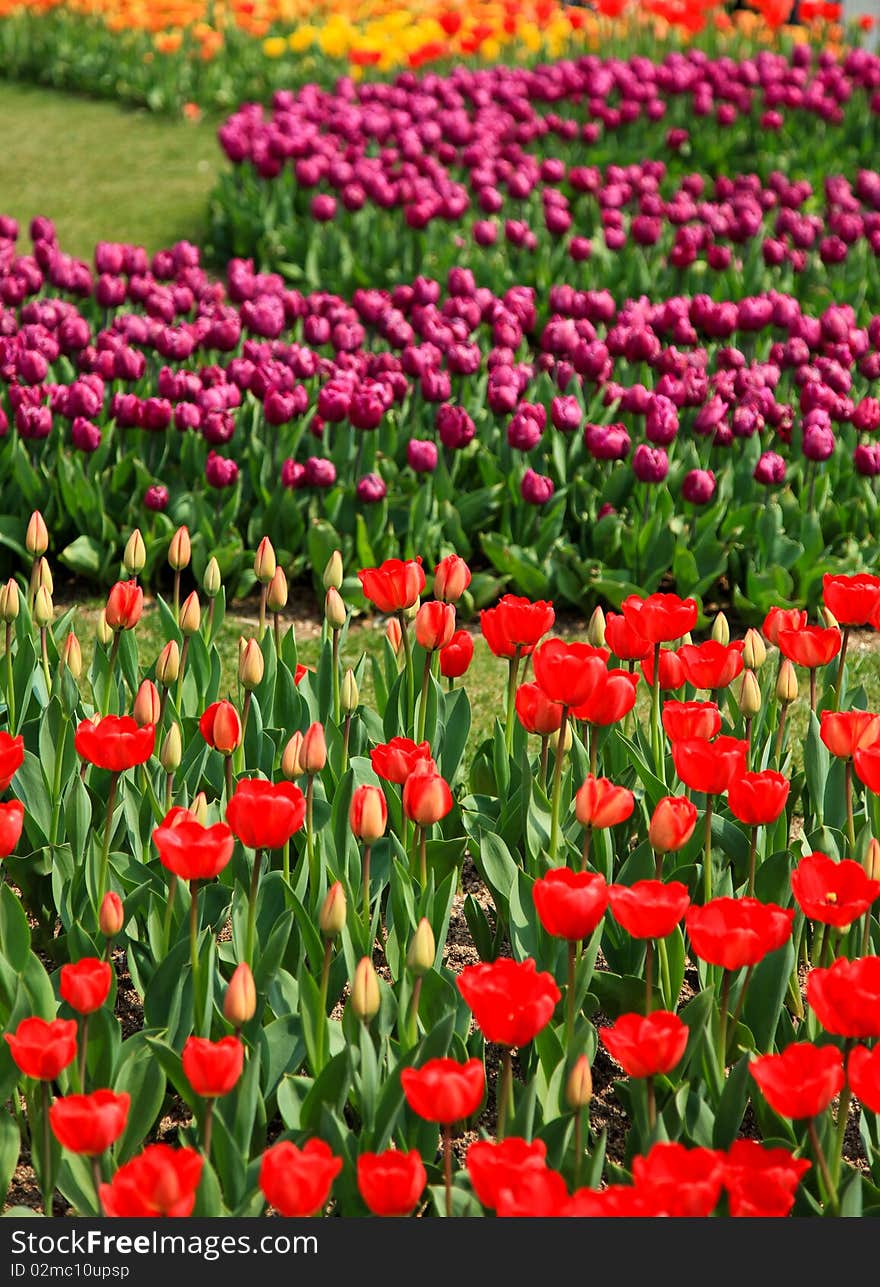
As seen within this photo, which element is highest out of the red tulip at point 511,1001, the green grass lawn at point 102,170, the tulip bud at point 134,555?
the red tulip at point 511,1001

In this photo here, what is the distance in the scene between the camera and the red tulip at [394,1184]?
6.53 feet

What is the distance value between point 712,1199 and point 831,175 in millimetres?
9581

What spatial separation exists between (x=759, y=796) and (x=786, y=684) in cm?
61

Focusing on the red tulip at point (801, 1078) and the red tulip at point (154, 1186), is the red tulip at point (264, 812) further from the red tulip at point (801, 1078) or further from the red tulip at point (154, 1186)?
the red tulip at point (801, 1078)

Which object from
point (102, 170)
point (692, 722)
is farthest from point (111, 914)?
point (102, 170)

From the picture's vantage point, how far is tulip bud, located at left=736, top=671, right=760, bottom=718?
10.6 feet

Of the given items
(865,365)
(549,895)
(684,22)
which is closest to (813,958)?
(549,895)

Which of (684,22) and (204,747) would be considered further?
(684,22)

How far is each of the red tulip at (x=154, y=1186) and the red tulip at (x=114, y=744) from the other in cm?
95

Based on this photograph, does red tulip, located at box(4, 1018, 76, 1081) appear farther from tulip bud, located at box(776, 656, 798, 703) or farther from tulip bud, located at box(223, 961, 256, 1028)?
tulip bud, located at box(776, 656, 798, 703)

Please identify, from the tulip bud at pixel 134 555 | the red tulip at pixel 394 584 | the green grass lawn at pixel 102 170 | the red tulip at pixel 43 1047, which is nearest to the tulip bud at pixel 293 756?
the red tulip at pixel 394 584

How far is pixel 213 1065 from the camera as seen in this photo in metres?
2.16

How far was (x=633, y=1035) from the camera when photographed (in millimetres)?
2219

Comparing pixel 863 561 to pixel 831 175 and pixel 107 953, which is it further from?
pixel 831 175
